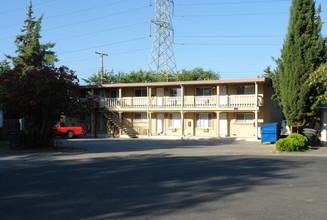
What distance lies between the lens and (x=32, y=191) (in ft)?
26.5

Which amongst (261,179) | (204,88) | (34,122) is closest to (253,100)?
(204,88)

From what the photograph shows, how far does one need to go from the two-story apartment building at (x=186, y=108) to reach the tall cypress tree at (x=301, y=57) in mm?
6263

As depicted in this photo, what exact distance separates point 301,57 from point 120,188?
1812 cm

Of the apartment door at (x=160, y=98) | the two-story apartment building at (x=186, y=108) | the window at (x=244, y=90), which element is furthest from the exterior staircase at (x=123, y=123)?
the window at (x=244, y=90)

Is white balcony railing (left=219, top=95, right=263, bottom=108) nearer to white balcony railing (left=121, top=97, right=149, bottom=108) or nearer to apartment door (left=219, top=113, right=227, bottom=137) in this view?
apartment door (left=219, top=113, right=227, bottom=137)

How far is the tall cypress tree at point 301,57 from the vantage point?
21.9 m

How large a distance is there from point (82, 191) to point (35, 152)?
10529 mm

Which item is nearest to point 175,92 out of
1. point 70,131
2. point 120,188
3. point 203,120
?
point 203,120

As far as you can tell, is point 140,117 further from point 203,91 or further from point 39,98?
point 39,98

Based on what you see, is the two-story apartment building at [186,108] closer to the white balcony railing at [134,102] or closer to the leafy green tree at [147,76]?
the white balcony railing at [134,102]

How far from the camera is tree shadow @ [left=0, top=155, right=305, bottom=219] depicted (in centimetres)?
636

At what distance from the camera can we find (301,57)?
72.6 feet

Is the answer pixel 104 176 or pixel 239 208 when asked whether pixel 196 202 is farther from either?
pixel 104 176

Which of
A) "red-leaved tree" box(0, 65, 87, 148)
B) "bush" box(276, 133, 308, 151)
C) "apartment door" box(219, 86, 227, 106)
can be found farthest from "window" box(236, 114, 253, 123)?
"red-leaved tree" box(0, 65, 87, 148)
